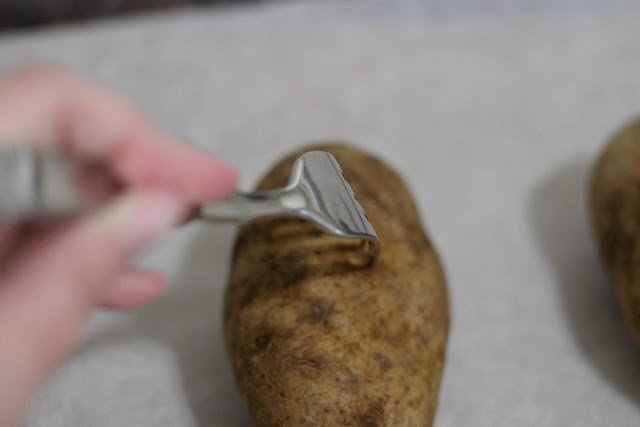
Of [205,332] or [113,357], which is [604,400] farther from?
[113,357]

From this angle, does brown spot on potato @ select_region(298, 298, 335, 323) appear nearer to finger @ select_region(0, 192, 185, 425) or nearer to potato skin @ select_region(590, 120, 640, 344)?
finger @ select_region(0, 192, 185, 425)

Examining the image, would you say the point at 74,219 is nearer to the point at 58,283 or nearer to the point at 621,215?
the point at 58,283

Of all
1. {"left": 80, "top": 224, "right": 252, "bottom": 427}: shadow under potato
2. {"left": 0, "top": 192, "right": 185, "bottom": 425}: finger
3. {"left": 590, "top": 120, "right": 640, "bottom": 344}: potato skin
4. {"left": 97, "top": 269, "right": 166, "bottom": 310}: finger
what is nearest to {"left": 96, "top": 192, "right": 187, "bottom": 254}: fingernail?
{"left": 0, "top": 192, "right": 185, "bottom": 425}: finger

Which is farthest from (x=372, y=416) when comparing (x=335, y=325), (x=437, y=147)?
(x=437, y=147)

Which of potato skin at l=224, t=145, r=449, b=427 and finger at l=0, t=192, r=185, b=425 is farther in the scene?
potato skin at l=224, t=145, r=449, b=427

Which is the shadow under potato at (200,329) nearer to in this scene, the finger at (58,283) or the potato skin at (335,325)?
the potato skin at (335,325)

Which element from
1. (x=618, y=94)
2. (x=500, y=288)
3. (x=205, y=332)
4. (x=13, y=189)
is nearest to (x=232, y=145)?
(x=205, y=332)
